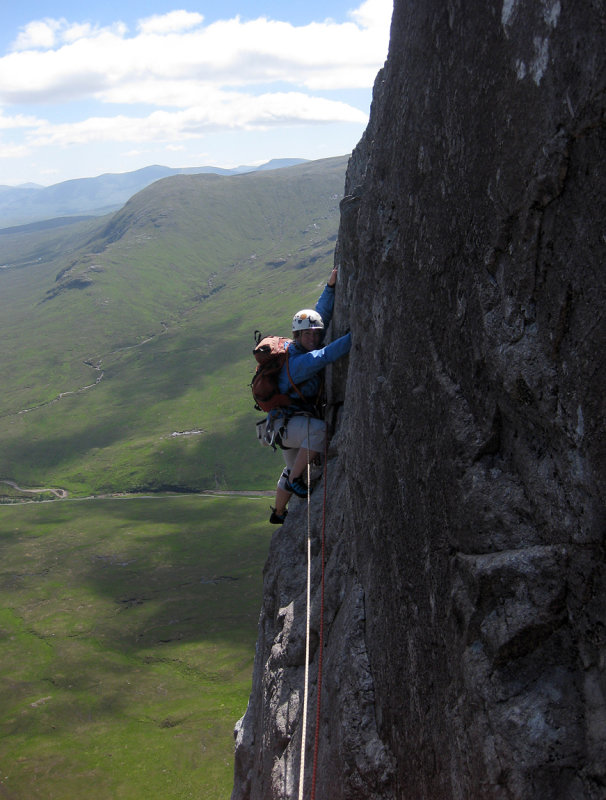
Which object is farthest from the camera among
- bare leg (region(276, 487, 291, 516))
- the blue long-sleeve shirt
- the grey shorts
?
bare leg (region(276, 487, 291, 516))

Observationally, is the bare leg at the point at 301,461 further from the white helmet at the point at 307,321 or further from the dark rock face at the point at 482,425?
the dark rock face at the point at 482,425

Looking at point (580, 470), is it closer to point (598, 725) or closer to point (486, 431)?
point (486, 431)

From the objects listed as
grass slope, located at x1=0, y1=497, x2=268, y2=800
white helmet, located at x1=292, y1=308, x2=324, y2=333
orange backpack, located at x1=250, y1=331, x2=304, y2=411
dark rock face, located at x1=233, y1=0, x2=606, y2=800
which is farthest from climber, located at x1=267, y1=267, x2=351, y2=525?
grass slope, located at x1=0, y1=497, x2=268, y2=800

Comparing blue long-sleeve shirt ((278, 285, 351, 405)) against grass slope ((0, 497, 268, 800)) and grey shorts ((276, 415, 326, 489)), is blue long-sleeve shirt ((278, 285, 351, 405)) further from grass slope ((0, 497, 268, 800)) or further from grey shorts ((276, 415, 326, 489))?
grass slope ((0, 497, 268, 800))

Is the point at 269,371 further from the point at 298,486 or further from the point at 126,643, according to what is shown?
the point at 126,643

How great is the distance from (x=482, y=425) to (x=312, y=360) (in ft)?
25.0

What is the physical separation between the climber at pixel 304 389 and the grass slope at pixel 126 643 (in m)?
72.8

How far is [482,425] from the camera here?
24.3 feet

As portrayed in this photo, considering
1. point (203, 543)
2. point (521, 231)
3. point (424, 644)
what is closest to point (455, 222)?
point (521, 231)

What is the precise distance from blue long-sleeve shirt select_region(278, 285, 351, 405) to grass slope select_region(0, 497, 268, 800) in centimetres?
7466

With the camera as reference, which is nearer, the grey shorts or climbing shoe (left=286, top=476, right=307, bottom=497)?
the grey shorts

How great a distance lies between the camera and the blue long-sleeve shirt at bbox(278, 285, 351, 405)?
14438 millimetres

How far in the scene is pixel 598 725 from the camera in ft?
19.1

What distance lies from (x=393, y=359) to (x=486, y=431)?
9.06 feet
